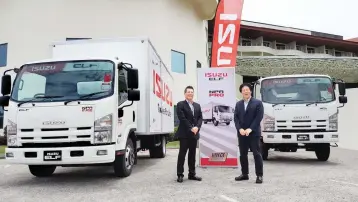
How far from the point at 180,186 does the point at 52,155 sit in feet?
7.67

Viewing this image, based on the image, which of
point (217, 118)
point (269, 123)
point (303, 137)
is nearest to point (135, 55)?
point (217, 118)

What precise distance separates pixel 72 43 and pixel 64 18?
42.9 ft

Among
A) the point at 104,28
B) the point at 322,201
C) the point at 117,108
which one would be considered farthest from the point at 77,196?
the point at 104,28

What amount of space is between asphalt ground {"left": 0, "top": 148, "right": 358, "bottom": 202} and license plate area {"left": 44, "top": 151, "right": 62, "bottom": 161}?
56 centimetres

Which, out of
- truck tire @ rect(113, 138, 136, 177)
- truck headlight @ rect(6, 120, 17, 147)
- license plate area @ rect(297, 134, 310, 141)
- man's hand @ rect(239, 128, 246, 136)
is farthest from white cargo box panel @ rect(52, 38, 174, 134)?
license plate area @ rect(297, 134, 310, 141)

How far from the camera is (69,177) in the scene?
7.81 meters

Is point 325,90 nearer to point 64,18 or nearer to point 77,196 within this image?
point 77,196

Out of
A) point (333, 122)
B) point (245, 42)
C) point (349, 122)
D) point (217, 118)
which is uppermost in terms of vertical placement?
point (245, 42)

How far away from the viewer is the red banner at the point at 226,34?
56.7 feet

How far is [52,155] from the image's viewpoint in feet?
20.4

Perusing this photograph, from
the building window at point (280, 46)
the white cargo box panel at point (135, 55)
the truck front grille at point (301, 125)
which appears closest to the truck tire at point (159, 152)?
the white cargo box panel at point (135, 55)

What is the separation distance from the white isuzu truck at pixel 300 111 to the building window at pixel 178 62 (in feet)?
39.2

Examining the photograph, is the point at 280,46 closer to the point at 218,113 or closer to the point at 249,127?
the point at 218,113

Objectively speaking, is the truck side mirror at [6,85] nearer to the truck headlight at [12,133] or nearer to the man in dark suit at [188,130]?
the truck headlight at [12,133]
